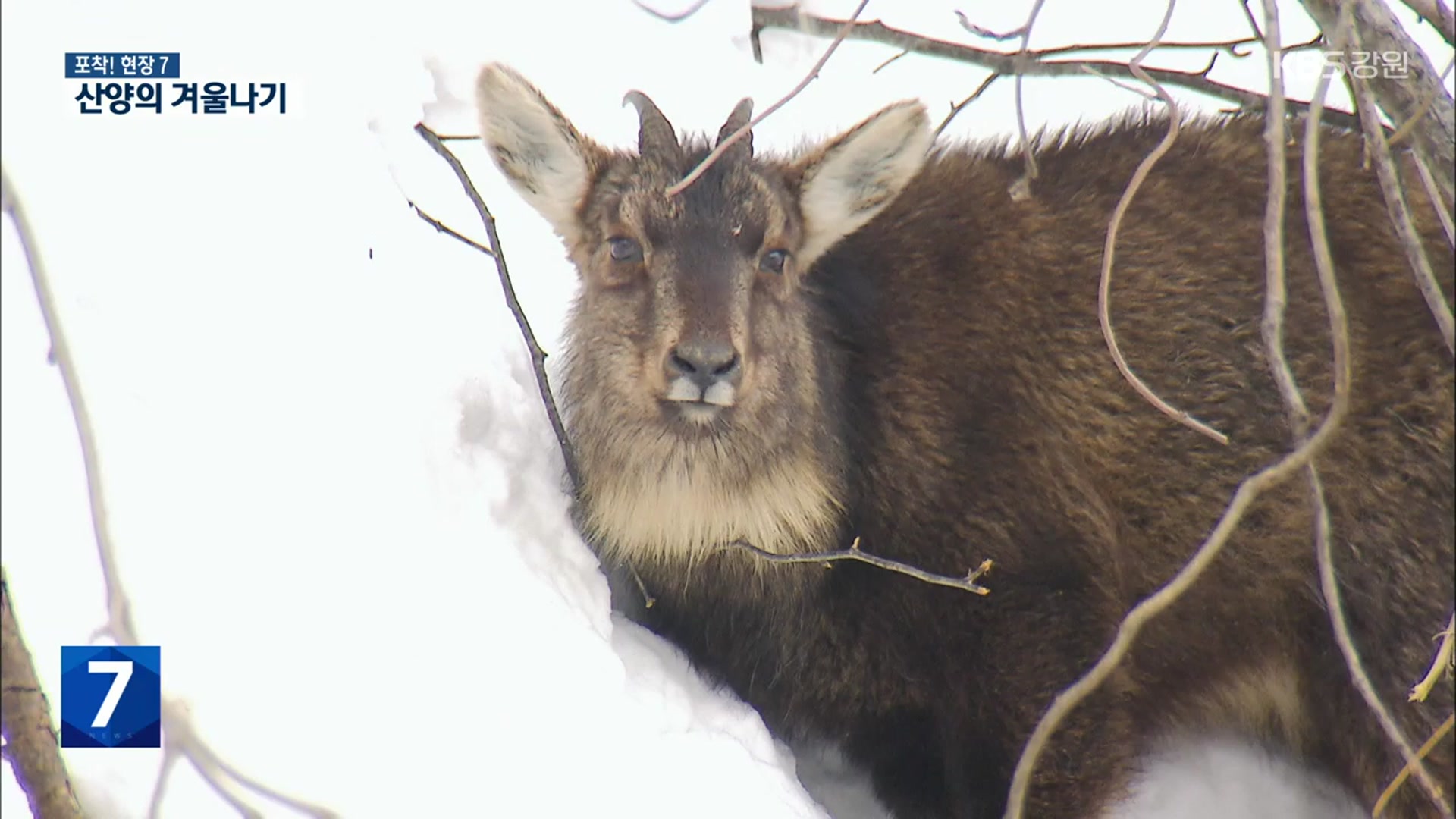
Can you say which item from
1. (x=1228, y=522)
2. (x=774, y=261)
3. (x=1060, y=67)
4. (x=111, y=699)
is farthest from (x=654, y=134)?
(x=1228, y=522)

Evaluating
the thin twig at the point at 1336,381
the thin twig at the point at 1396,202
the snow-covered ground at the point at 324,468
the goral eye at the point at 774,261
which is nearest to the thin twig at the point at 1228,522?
the thin twig at the point at 1336,381

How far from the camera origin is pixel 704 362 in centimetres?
347

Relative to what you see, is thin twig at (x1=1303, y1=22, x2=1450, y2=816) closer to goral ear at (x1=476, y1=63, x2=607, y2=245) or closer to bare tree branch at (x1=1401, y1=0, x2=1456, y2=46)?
bare tree branch at (x1=1401, y1=0, x2=1456, y2=46)

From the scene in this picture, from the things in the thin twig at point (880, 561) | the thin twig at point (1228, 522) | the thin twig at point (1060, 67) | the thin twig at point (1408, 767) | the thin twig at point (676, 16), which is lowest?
the thin twig at point (1408, 767)

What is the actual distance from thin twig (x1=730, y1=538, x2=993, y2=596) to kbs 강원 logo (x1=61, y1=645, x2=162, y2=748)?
4.83 feet

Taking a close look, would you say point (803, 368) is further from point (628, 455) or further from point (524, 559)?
point (524, 559)

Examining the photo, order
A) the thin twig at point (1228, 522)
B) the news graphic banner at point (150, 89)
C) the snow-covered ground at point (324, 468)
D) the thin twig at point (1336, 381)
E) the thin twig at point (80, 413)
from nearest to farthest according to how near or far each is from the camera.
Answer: the thin twig at point (80, 413)
the thin twig at point (1228, 522)
the thin twig at point (1336, 381)
the snow-covered ground at point (324, 468)
the news graphic banner at point (150, 89)

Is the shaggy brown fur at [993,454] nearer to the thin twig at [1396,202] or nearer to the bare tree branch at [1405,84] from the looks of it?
the bare tree branch at [1405,84]

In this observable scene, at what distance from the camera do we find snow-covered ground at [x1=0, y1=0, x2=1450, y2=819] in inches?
118

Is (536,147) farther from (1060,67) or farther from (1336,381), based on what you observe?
(1336,381)

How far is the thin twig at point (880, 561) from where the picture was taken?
11.5 feet

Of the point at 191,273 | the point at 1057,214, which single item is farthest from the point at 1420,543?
the point at 191,273

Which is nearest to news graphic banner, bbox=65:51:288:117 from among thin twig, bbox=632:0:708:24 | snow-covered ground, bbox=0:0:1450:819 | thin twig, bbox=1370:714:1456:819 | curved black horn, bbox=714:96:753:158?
snow-covered ground, bbox=0:0:1450:819

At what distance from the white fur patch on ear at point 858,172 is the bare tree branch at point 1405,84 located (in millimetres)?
982
